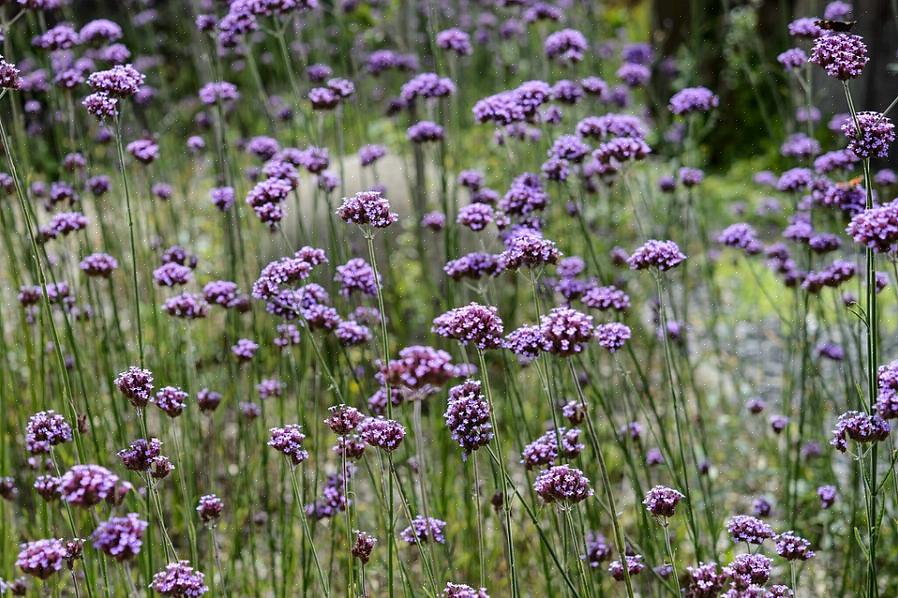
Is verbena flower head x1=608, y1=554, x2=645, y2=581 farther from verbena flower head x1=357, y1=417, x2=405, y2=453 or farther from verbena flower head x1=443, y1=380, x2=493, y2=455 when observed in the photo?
verbena flower head x1=357, y1=417, x2=405, y2=453

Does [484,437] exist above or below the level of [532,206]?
below

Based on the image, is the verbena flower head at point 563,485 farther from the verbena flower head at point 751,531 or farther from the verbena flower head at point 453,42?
the verbena flower head at point 453,42

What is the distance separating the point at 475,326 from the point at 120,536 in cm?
73

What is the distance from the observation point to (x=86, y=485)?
1415 mm

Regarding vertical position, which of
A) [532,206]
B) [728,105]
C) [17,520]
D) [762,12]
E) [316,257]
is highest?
[762,12]

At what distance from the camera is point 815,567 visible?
351cm

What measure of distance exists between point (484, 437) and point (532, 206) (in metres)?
1.09

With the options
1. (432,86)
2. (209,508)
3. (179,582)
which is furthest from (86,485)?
(432,86)

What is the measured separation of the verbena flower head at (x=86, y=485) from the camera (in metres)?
1.41

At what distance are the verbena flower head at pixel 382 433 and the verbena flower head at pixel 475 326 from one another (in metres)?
0.21

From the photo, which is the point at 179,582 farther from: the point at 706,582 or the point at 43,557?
the point at 706,582

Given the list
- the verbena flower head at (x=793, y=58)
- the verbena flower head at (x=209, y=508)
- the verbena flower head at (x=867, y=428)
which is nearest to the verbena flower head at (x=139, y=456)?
the verbena flower head at (x=209, y=508)

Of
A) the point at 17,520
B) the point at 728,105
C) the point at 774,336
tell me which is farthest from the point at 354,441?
the point at 728,105

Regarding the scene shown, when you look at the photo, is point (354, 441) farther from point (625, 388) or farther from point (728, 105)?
point (728, 105)
